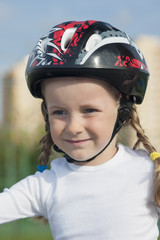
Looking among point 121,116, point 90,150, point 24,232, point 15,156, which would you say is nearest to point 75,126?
point 90,150

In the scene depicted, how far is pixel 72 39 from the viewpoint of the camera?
2789 millimetres

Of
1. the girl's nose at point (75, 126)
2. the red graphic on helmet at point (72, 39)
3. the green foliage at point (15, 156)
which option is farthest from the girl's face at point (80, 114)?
the green foliage at point (15, 156)

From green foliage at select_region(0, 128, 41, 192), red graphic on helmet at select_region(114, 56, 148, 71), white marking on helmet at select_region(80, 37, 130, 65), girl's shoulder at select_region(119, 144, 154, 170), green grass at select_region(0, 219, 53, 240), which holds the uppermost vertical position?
white marking on helmet at select_region(80, 37, 130, 65)

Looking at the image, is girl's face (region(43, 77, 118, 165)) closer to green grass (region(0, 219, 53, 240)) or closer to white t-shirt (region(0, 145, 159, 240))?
white t-shirt (region(0, 145, 159, 240))

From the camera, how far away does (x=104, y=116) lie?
2.72 metres

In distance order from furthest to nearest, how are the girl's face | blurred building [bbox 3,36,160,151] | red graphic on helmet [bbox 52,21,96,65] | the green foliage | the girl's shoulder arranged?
1. blurred building [bbox 3,36,160,151]
2. the green foliage
3. the girl's shoulder
4. red graphic on helmet [bbox 52,21,96,65]
5. the girl's face

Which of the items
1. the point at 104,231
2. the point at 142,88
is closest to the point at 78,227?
the point at 104,231

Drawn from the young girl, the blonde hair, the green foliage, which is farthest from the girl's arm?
the green foliage

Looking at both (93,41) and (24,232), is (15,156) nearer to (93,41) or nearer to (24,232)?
(24,232)

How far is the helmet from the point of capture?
2.70m

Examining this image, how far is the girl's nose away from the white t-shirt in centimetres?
32

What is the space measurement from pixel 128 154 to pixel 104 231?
1.71 feet

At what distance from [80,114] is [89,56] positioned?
36 centimetres

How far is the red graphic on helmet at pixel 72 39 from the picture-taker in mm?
2738
